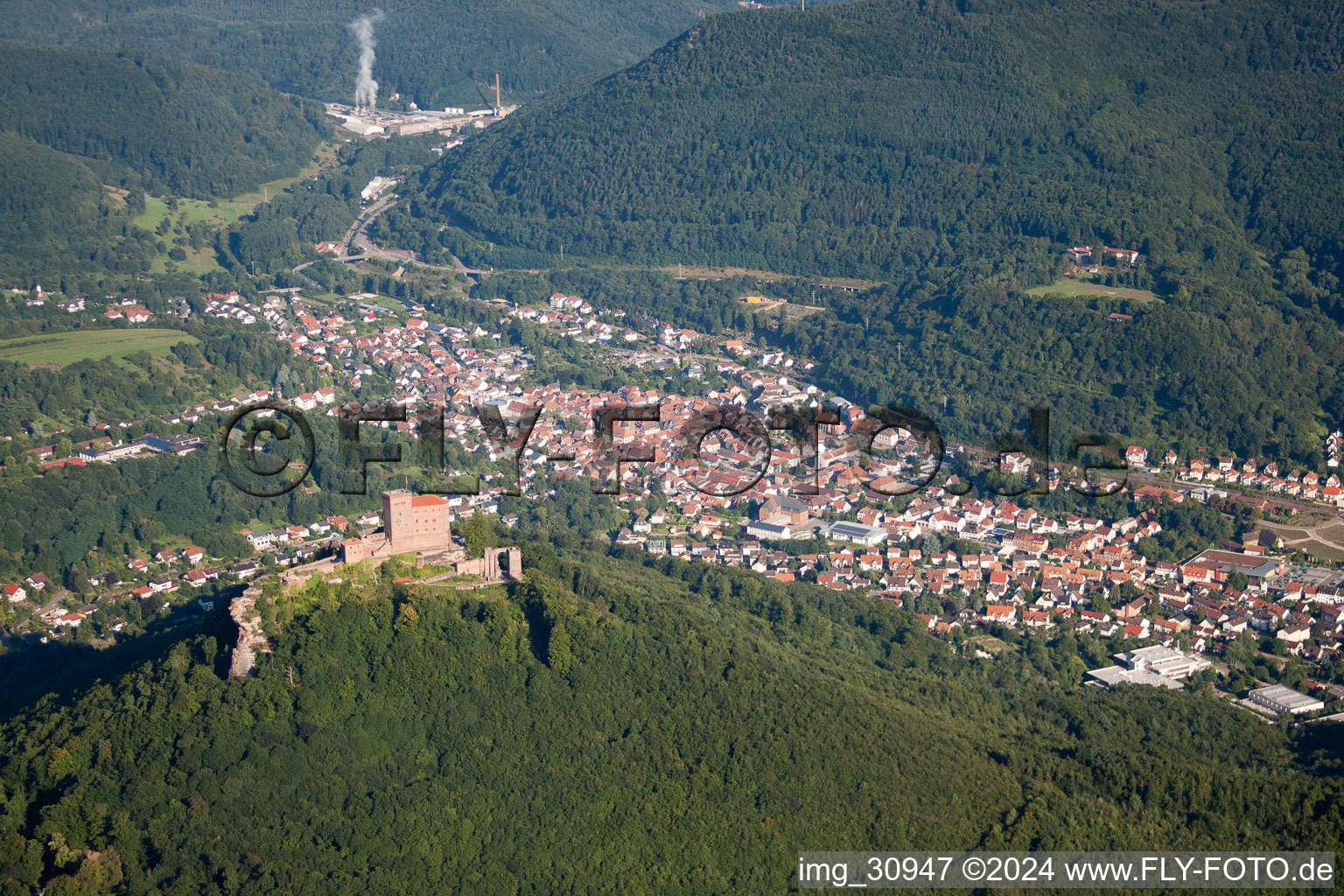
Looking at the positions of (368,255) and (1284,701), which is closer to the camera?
(1284,701)

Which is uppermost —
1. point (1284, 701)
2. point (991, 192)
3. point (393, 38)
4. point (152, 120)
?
point (393, 38)

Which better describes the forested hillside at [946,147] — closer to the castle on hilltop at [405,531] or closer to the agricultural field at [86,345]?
the agricultural field at [86,345]

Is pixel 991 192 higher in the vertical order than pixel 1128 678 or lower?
higher

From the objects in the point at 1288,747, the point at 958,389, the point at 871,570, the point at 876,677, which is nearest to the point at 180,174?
the point at 958,389

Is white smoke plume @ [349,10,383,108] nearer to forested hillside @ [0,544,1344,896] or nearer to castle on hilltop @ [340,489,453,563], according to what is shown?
castle on hilltop @ [340,489,453,563]

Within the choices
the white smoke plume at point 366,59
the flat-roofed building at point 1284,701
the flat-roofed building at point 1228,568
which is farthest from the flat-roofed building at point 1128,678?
the white smoke plume at point 366,59

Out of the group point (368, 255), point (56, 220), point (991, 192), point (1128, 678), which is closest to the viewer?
point (1128, 678)

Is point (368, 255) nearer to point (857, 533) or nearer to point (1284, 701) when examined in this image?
point (857, 533)

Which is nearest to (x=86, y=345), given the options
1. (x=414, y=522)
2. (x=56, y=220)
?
(x=56, y=220)

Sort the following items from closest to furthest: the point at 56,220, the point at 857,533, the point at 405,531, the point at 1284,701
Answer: the point at 405,531
the point at 1284,701
the point at 857,533
the point at 56,220
